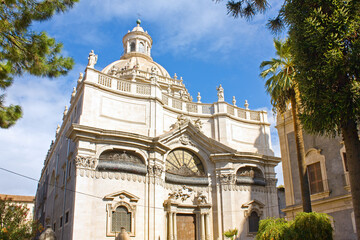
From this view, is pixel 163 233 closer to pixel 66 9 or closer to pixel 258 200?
pixel 258 200

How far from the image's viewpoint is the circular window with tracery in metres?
26.3

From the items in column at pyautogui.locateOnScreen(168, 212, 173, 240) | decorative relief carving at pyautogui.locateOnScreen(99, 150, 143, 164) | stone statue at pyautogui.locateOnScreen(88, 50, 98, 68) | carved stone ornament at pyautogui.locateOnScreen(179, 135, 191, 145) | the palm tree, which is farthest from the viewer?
carved stone ornament at pyautogui.locateOnScreen(179, 135, 191, 145)

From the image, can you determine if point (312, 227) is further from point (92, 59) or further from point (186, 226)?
point (92, 59)

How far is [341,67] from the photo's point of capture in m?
11.5

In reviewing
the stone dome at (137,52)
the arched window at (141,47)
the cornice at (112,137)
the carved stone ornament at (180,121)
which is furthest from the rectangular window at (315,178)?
the arched window at (141,47)

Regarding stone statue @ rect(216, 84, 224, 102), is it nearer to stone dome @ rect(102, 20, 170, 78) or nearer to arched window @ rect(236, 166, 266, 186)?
arched window @ rect(236, 166, 266, 186)

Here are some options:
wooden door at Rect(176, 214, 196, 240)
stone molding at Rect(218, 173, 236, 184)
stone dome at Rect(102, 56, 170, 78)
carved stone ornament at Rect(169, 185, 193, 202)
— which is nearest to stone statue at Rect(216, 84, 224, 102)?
stone molding at Rect(218, 173, 236, 184)

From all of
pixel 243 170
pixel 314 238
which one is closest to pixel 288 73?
pixel 314 238

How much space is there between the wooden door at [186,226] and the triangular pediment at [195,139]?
509 cm

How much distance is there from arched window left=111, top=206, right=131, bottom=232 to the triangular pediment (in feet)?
20.4

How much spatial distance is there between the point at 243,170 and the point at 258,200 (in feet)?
8.10

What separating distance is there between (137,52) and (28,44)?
3391 centimetres

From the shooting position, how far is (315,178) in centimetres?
2270

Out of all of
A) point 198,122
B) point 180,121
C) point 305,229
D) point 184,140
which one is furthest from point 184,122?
point 305,229
